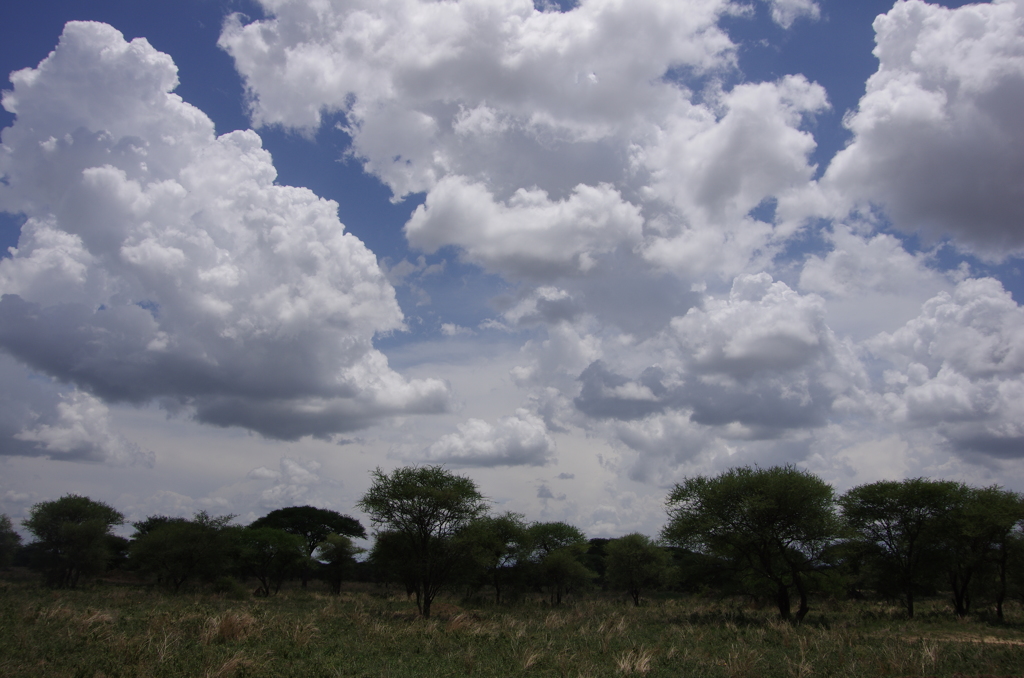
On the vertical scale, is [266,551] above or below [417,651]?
below

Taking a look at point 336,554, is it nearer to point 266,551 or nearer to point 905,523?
point 266,551

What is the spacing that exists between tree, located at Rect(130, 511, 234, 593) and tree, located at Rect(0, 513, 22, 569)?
16.8 metres

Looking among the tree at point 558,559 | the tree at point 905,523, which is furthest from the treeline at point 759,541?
the tree at point 558,559

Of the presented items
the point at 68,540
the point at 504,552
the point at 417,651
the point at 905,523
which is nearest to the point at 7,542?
the point at 68,540

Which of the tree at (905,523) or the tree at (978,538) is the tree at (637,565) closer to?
the tree at (905,523)

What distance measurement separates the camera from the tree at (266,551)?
49781 millimetres

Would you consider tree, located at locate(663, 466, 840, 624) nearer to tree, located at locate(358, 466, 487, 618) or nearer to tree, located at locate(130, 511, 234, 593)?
tree, located at locate(358, 466, 487, 618)

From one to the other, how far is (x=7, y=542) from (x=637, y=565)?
58.7 m

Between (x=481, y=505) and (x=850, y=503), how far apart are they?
24520mm

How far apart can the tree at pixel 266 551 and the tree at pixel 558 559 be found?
2241cm

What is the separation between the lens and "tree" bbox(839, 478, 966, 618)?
34312mm

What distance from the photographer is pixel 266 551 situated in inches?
2000

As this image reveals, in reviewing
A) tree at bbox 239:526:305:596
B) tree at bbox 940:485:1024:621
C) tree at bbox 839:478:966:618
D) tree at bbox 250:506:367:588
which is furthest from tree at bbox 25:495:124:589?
tree at bbox 940:485:1024:621

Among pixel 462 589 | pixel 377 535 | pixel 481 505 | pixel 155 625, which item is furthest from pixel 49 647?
pixel 462 589
